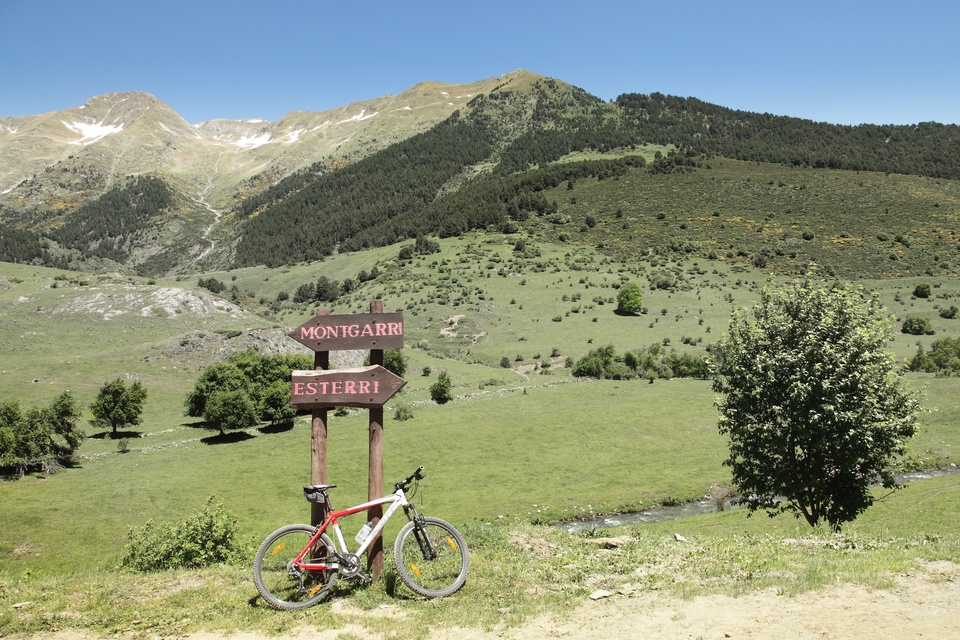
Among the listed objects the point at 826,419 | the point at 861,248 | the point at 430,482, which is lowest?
the point at 430,482

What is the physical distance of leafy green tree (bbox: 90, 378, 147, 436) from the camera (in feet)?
150

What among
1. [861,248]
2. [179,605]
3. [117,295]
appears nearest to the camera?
[179,605]

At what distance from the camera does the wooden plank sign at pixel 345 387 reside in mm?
10984

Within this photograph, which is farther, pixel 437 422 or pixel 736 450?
pixel 437 422

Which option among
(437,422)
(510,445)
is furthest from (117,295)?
(510,445)

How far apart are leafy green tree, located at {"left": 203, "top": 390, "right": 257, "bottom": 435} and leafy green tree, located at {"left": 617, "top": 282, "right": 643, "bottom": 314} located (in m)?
59.0

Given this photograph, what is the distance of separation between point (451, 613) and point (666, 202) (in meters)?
146

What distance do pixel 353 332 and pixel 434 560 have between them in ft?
14.5

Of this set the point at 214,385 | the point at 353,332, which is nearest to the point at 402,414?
the point at 214,385

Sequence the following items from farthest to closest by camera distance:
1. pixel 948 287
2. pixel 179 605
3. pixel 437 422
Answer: pixel 948 287 < pixel 437 422 < pixel 179 605

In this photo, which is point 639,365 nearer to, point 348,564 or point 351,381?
point 351,381

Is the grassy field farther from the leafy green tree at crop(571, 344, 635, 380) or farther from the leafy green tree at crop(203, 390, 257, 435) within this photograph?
the leafy green tree at crop(571, 344, 635, 380)

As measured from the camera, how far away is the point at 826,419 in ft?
61.1

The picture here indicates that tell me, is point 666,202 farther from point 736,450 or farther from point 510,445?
point 736,450
